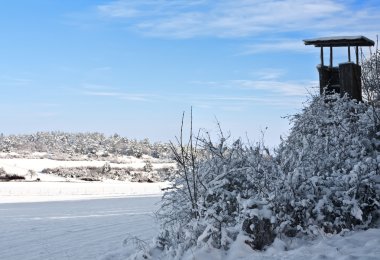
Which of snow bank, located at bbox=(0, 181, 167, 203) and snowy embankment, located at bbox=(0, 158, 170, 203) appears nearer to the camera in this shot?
snowy embankment, located at bbox=(0, 158, 170, 203)

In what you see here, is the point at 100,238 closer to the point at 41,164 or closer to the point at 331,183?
the point at 331,183

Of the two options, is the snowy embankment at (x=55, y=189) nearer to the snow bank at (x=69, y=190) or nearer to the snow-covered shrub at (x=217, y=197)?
the snow bank at (x=69, y=190)

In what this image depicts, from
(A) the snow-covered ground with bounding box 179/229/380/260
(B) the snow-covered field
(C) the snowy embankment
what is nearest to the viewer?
(A) the snow-covered ground with bounding box 179/229/380/260

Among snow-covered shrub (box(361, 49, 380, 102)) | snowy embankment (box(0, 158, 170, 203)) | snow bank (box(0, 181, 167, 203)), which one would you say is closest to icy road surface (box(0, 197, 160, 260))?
snow-covered shrub (box(361, 49, 380, 102))

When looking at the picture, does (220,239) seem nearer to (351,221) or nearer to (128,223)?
(351,221)

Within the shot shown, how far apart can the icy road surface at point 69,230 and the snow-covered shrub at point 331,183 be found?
266 cm

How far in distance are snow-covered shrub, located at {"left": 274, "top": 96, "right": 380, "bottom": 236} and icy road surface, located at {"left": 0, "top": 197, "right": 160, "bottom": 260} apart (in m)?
2.66

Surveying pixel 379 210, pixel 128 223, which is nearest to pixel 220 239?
pixel 379 210


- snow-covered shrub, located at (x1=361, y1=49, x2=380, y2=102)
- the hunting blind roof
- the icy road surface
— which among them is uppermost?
the hunting blind roof

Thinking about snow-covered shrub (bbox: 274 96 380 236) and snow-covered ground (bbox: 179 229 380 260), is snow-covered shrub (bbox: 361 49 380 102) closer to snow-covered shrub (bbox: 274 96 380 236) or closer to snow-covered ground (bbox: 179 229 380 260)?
snow-covered shrub (bbox: 274 96 380 236)

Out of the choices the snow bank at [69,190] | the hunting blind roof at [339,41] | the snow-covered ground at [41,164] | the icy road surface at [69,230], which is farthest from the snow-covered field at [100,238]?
the snow-covered ground at [41,164]

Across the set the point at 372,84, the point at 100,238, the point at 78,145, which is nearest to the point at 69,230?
the point at 100,238

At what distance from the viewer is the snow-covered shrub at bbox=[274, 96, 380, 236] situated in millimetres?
7727

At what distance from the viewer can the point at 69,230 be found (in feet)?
42.0
